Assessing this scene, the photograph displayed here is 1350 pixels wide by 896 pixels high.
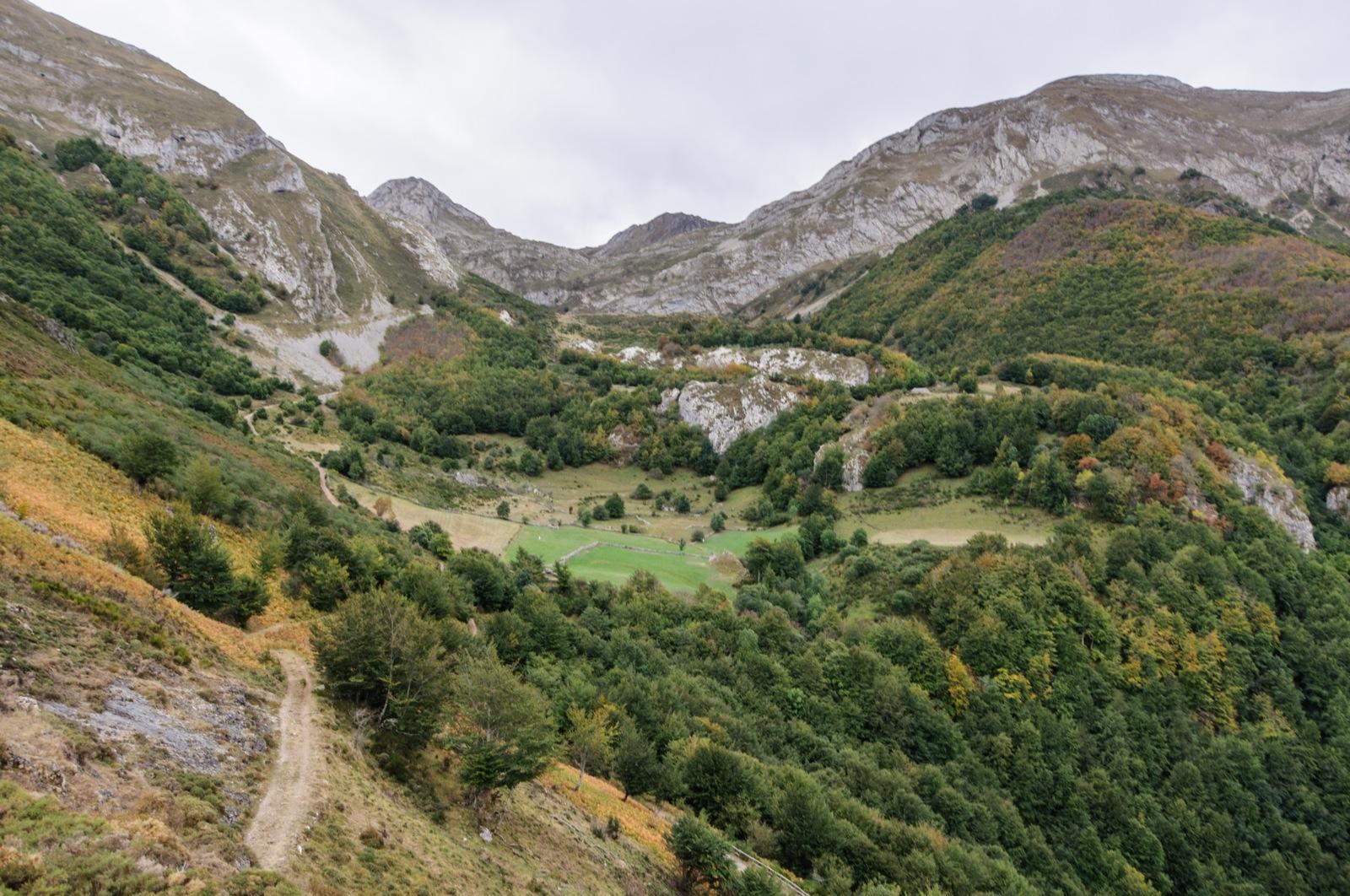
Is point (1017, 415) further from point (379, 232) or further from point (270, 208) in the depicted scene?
point (379, 232)

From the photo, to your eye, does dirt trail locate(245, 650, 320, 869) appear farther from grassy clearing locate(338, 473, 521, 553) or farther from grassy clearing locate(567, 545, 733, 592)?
grassy clearing locate(338, 473, 521, 553)

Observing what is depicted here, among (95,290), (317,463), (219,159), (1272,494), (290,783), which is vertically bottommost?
(1272,494)

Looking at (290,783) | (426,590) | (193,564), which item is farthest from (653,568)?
(290,783)

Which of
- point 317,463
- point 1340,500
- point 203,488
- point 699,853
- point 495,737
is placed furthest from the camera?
point 1340,500

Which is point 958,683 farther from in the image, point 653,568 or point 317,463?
point 317,463

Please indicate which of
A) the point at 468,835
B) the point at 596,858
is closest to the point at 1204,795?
the point at 596,858

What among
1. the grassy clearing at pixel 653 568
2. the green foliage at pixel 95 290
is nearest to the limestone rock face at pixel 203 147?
the green foliage at pixel 95 290

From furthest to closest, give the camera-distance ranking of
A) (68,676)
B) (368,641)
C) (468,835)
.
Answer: (368,641) → (468,835) → (68,676)
